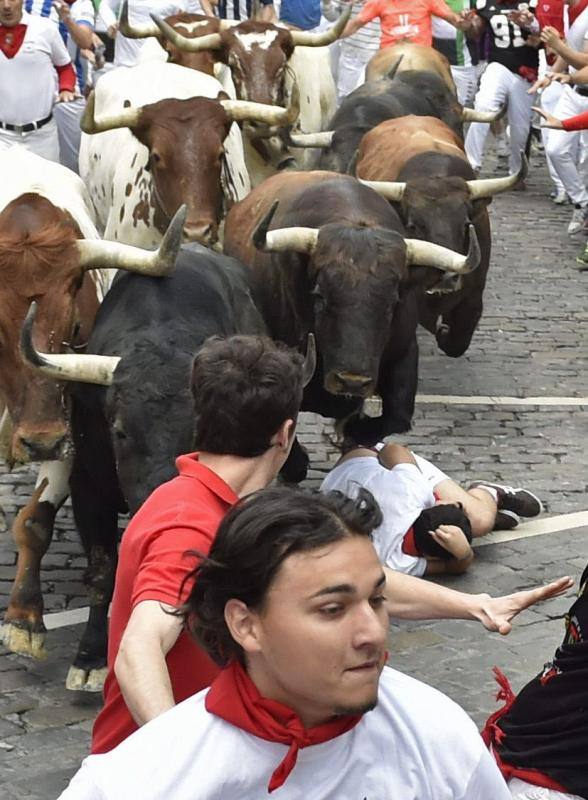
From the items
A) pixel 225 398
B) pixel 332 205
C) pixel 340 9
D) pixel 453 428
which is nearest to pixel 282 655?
pixel 225 398

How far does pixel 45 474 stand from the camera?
24.1ft

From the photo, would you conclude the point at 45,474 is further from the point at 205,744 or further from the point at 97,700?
the point at 205,744

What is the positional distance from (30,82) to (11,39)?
1.11 feet

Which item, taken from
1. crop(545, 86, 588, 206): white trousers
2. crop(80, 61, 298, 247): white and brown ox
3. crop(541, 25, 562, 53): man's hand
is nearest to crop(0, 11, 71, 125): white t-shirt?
crop(80, 61, 298, 247): white and brown ox

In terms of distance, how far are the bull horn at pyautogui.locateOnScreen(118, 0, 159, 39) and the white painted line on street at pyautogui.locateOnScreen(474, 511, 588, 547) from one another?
6486mm

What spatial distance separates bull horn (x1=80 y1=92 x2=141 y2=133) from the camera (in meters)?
9.93

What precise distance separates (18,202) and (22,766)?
2532 mm

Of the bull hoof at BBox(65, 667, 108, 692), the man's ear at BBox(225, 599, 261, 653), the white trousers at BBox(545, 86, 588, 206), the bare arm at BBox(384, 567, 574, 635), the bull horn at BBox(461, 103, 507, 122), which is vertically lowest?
the white trousers at BBox(545, 86, 588, 206)

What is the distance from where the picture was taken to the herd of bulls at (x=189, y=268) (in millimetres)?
6457

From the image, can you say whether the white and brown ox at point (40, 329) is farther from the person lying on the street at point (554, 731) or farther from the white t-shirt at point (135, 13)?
the white t-shirt at point (135, 13)

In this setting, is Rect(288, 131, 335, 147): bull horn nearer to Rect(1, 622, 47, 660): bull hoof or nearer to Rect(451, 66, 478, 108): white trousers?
Rect(1, 622, 47, 660): bull hoof

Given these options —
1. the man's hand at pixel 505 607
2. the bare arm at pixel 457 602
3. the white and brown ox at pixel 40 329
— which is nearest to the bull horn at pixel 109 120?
the white and brown ox at pixel 40 329

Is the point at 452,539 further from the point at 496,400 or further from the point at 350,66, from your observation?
the point at 350,66

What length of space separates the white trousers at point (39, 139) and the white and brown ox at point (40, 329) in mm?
5231
